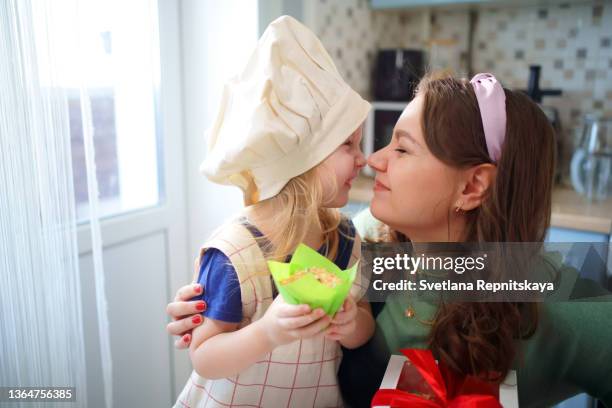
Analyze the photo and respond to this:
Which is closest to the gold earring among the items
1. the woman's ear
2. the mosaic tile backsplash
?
the woman's ear

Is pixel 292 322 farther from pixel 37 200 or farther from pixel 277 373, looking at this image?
pixel 37 200

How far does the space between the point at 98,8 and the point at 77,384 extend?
86cm

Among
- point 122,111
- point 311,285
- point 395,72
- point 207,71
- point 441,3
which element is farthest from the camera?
point 395,72

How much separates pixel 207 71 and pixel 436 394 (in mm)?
1212

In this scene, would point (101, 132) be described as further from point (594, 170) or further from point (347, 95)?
point (594, 170)

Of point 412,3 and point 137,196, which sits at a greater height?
point 412,3

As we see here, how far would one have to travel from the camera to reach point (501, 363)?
31.2 inches

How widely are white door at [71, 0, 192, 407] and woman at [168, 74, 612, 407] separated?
61 centimetres

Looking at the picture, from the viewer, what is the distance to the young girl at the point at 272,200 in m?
0.87

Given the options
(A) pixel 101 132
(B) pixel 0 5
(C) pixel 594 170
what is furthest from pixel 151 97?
(C) pixel 594 170

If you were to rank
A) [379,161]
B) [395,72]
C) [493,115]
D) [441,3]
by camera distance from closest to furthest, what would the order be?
[493,115], [379,161], [441,3], [395,72]

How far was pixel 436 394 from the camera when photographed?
67 centimetres

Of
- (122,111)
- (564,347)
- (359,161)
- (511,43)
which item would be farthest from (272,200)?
(511,43)

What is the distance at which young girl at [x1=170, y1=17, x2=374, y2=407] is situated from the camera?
0.87 metres
